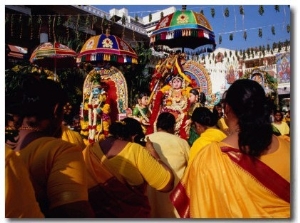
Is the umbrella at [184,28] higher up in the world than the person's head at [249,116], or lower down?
higher up

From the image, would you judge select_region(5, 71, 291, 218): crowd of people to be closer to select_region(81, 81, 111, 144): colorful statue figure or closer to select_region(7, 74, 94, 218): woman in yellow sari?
select_region(7, 74, 94, 218): woman in yellow sari

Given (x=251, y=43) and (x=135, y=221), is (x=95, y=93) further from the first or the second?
(x=135, y=221)

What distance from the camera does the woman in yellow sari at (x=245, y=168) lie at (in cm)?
152

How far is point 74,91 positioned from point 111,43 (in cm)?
151

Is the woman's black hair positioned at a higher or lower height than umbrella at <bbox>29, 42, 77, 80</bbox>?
lower

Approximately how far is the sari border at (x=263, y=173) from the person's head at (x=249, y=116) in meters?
0.03

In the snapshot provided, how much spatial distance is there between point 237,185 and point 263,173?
122mm

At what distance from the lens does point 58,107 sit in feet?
4.92

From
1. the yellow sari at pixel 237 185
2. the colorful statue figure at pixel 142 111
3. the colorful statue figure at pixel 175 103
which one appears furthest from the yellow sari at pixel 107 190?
the colorful statue figure at pixel 142 111

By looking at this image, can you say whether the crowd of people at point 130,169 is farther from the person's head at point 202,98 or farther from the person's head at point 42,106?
the person's head at point 202,98

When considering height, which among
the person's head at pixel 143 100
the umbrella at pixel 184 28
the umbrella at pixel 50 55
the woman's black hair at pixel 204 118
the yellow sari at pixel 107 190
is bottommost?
the yellow sari at pixel 107 190

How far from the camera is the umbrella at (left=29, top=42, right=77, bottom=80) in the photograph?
5.43 meters

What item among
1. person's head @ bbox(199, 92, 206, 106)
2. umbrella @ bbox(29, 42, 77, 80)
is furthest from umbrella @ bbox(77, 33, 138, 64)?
person's head @ bbox(199, 92, 206, 106)

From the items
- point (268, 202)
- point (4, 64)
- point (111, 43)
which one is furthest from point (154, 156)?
point (111, 43)
